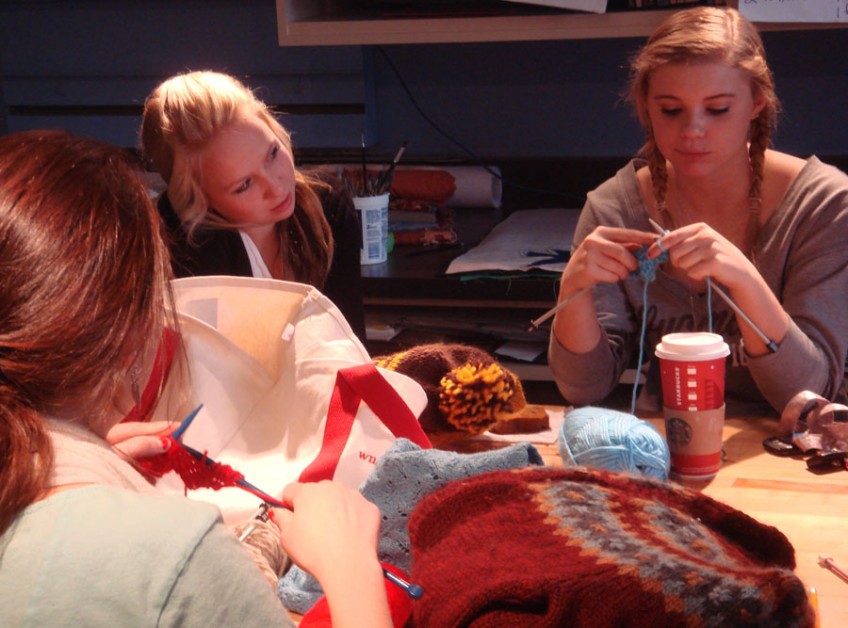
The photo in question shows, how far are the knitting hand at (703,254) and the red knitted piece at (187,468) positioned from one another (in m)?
Result: 0.66

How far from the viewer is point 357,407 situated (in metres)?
1.05

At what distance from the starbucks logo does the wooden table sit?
50mm

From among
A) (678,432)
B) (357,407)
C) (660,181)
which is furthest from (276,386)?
(660,181)

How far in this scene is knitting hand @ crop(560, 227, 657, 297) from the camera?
4.31 ft

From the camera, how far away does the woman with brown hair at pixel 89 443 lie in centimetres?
57

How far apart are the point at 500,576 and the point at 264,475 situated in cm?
39

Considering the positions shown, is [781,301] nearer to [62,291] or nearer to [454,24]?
[454,24]

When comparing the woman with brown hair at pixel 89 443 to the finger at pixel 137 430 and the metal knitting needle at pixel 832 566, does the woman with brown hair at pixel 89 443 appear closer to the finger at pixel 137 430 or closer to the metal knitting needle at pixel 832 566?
the finger at pixel 137 430

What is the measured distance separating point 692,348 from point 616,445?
15 cm

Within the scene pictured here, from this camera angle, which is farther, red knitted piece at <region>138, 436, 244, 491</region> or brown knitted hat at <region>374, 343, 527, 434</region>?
brown knitted hat at <region>374, 343, 527, 434</region>

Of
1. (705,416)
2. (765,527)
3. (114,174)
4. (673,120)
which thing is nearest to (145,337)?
(114,174)

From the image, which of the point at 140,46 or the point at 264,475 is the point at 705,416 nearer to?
the point at 264,475

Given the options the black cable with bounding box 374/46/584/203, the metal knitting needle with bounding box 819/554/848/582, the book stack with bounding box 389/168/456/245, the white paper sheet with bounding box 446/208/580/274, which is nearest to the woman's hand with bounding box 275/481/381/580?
the metal knitting needle with bounding box 819/554/848/582

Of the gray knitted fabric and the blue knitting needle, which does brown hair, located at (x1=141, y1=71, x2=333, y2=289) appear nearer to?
the blue knitting needle
